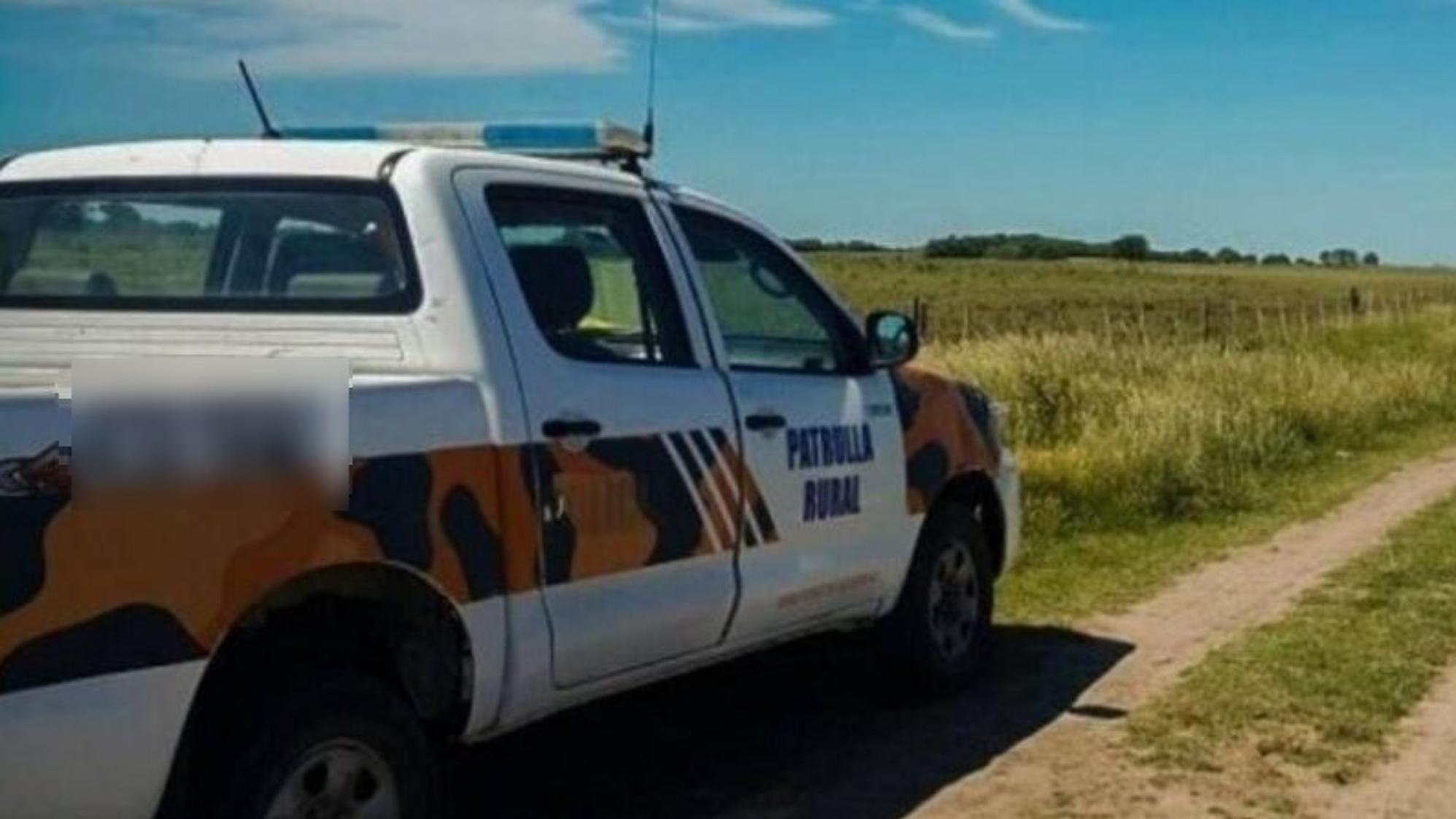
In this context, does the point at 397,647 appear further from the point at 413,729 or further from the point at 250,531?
the point at 250,531

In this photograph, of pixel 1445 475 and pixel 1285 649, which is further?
pixel 1445 475

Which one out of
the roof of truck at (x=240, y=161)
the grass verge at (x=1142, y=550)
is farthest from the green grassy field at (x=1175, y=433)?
the roof of truck at (x=240, y=161)

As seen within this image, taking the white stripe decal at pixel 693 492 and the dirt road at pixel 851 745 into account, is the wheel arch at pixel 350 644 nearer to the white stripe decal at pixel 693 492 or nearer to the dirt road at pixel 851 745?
the white stripe decal at pixel 693 492

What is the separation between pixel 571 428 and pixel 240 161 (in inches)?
46.3

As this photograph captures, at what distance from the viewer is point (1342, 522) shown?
1193 centimetres

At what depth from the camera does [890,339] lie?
633cm

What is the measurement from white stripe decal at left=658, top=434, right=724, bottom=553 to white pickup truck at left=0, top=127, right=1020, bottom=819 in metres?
0.01

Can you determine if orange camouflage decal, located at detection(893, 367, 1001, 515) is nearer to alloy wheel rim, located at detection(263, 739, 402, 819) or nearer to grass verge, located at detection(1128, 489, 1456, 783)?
grass verge, located at detection(1128, 489, 1456, 783)

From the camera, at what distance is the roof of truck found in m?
4.62

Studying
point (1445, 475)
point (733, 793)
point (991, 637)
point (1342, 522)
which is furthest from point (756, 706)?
point (1445, 475)

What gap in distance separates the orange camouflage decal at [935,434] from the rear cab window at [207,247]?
2.39m

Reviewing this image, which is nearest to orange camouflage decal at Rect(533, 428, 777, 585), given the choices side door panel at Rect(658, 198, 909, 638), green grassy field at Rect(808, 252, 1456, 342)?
side door panel at Rect(658, 198, 909, 638)

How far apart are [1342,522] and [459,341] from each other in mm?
9002

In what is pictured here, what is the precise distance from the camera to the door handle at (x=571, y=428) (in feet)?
14.4
